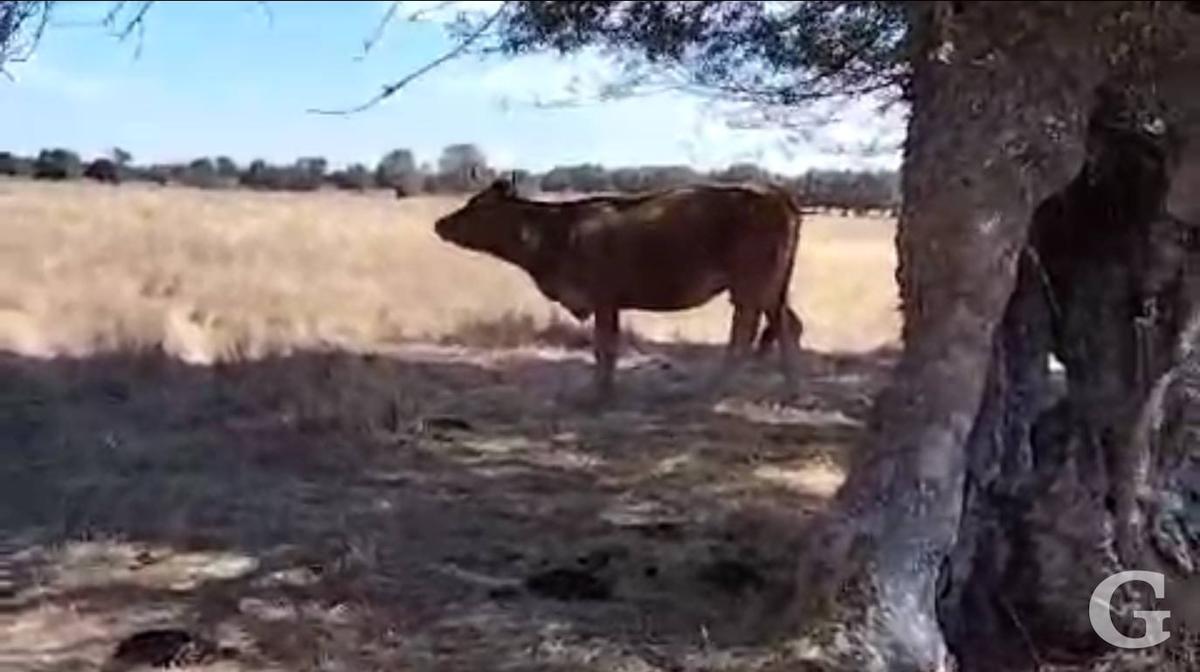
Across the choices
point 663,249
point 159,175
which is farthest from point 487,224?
point 159,175

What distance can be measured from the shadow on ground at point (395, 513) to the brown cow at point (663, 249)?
522 mm

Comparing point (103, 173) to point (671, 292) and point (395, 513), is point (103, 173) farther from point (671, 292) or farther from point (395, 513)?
point (395, 513)

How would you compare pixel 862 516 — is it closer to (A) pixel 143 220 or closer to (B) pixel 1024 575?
(B) pixel 1024 575

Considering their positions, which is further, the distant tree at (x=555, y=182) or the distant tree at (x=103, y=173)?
the distant tree at (x=103, y=173)

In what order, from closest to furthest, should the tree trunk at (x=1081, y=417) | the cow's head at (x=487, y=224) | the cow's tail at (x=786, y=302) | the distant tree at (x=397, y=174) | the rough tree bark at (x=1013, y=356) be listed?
the rough tree bark at (x=1013, y=356) → the tree trunk at (x=1081, y=417) → the cow's tail at (x=786, y=302) → the cow's head at (x=487, y=224) → the distant tree at (x=397, y=174)

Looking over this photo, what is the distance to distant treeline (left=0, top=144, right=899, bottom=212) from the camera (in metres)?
8.42

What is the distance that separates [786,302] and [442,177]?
15.8 m

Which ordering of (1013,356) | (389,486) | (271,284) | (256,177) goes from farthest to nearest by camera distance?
(256,177) → (271,284) → (389,486) → (1013,356)

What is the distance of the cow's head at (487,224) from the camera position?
12.5m

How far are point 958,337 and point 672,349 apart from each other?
30.1 feet

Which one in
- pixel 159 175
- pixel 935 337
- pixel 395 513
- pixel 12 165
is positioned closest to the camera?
pixel 935 337

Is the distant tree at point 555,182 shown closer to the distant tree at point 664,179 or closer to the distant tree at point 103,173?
the distant tree at point 664,179

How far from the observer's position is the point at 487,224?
12.6 m

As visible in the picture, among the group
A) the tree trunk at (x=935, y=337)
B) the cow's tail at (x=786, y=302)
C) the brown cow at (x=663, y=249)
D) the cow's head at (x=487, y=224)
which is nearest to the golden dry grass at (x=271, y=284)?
the cow's tail at (x=786, y=302)
